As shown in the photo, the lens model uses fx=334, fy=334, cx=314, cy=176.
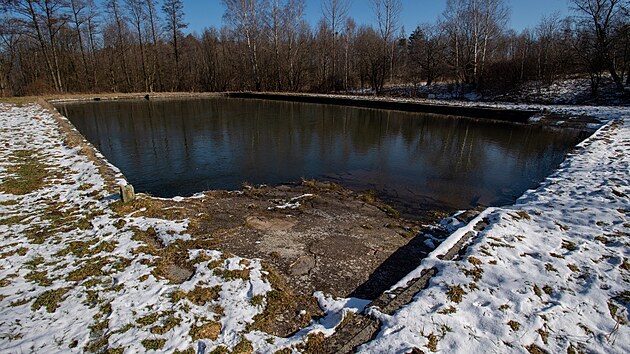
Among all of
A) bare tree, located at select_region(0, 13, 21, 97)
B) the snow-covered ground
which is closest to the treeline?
bare tree, located at select_region(0, 13, 21, 97)

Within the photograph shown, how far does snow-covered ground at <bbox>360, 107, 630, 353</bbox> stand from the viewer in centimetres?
251

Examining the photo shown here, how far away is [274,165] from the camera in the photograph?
8.38 meters

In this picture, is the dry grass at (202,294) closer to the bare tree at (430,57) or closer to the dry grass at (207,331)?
the dry grass at (207,331)

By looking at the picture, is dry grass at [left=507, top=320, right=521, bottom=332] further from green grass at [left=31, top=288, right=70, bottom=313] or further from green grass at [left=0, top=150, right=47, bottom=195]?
green grass at [left=0, top=150, right=47, bottom=195]

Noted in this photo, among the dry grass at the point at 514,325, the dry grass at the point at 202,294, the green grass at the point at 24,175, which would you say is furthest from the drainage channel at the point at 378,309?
the green grass at the point at 24,175

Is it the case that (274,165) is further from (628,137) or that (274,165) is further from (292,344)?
(628,137)

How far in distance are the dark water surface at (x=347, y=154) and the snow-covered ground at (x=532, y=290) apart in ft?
5.34

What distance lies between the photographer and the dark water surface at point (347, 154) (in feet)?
23.0

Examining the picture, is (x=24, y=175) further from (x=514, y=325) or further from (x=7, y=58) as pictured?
(x=7, y=58)

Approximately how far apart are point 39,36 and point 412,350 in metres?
36.8

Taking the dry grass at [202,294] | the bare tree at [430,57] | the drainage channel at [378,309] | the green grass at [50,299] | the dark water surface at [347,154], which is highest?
the bare tree at [430,57]

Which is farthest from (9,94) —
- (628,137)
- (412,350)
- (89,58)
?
(628,137)

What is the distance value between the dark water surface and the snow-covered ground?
163cm

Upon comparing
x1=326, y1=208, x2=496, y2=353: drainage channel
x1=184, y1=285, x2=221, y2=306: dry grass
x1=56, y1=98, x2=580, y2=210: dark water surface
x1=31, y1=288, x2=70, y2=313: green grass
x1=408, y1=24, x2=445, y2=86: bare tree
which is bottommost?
x1=326, y1=208, x2=496, y2=353: drainage channel
